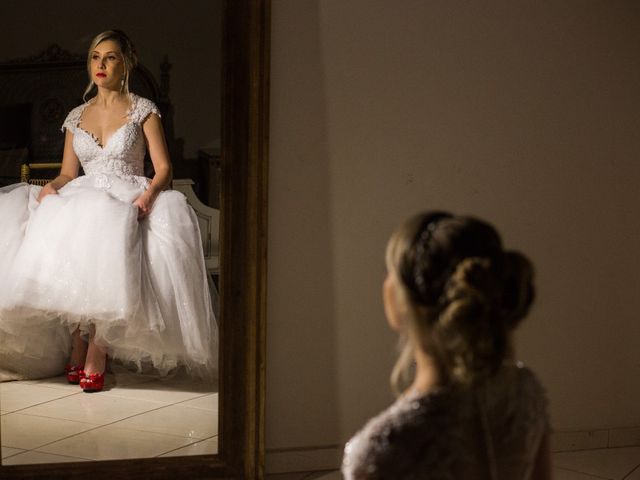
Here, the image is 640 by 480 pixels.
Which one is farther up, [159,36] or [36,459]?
[159,36]

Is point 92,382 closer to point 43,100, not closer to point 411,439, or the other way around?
point 43,100

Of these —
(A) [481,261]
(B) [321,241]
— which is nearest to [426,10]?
(B) [321,241]

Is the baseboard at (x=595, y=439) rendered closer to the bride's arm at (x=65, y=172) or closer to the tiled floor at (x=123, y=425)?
the tiled floor at (x=123, y=425)

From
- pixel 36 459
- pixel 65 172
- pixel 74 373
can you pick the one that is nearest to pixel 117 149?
pixel 65 172

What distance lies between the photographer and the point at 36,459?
93.4 inches

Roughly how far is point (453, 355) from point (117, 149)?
2168mm

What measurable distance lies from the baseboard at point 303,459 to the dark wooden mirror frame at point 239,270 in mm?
104

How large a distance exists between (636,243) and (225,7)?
155cm

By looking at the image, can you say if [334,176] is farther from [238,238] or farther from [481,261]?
[481,261]

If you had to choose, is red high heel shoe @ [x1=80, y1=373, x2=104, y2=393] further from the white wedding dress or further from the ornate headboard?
the ornate headboard

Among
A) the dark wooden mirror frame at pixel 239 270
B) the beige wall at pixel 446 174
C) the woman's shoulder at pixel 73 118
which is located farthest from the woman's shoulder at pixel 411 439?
the woman's shoulder at pixel 73 118

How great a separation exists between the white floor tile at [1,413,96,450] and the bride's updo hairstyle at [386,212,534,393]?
1645mm

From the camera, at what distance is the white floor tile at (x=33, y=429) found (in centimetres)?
242

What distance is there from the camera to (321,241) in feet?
8.27
